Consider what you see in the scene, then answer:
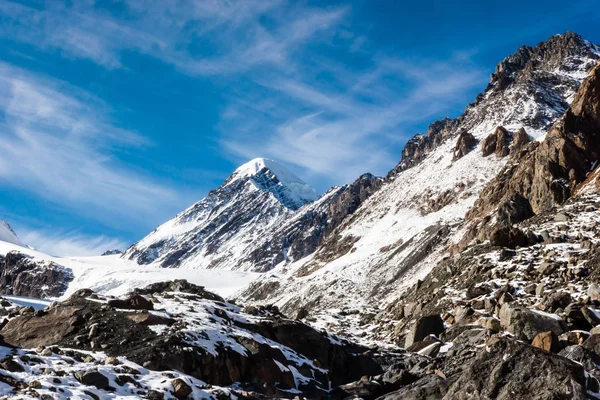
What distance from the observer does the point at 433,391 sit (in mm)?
17562

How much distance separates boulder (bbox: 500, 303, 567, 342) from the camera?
27.2m

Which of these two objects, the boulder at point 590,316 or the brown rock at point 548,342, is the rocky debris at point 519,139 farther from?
the brown rock at point 548,342

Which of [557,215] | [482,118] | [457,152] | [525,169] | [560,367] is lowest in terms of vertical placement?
[560,367]

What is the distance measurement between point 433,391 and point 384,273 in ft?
205

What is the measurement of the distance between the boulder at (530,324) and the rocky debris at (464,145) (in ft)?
306

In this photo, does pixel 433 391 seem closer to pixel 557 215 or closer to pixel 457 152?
pixel 557 215

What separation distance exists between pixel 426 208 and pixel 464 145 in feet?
72.1

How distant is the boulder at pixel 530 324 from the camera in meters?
27.2

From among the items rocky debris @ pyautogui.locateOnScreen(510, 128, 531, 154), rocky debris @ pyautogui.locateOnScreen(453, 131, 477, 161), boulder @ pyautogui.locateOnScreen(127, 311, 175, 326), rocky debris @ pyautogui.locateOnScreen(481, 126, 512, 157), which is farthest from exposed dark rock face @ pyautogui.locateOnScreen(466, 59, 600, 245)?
rocky debris @ pyautogui.locateOnScreen(453, 131, 477, 161)

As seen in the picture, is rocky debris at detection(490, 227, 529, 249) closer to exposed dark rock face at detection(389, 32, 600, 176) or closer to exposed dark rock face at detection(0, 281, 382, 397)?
exposed dark rock face at detection(0, 281, 382, 397)

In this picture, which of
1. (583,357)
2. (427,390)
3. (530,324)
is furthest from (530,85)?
(427,390)

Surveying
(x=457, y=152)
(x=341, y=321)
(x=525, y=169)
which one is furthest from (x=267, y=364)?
(x=457, y=152)

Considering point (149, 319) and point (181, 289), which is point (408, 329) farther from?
point (149, 319)

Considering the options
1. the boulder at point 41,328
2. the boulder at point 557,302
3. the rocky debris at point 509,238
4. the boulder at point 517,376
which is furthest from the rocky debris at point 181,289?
the boulder at point 517,376
